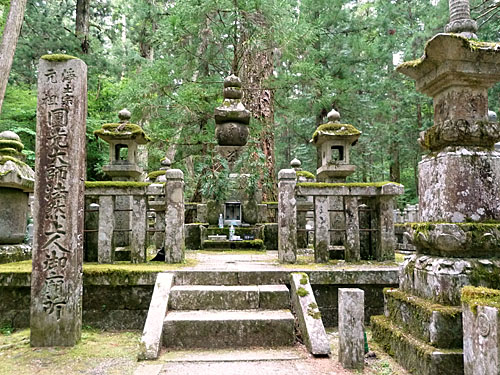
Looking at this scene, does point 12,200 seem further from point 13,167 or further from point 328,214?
point 328,214

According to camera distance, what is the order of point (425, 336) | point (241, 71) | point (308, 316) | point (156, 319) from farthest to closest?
point (241, 71)
point (308, 316)
point (156, 319)
point (425, 336)

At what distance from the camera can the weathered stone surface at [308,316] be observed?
3913 mm

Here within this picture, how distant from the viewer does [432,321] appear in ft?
10.9

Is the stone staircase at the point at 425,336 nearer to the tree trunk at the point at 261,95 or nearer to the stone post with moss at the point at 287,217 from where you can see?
the stone post with moss at the point at 287,217

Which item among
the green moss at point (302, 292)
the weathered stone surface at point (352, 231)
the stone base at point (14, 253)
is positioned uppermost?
the weathered stone surface at point (352, 231)

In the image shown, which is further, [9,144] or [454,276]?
[9,144]

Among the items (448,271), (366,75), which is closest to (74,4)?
(366,75)

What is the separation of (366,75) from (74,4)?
14.2 meters

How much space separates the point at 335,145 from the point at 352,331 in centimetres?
601

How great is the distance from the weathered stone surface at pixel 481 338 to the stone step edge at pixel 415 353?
171 mm

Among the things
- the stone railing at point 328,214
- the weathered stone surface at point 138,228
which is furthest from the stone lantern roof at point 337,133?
the weathered stone surface at point 138,228

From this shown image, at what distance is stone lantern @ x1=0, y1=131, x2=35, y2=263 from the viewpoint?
6027 mm

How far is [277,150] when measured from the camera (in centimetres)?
2650

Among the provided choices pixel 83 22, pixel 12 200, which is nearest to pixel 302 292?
pixel 12 200
